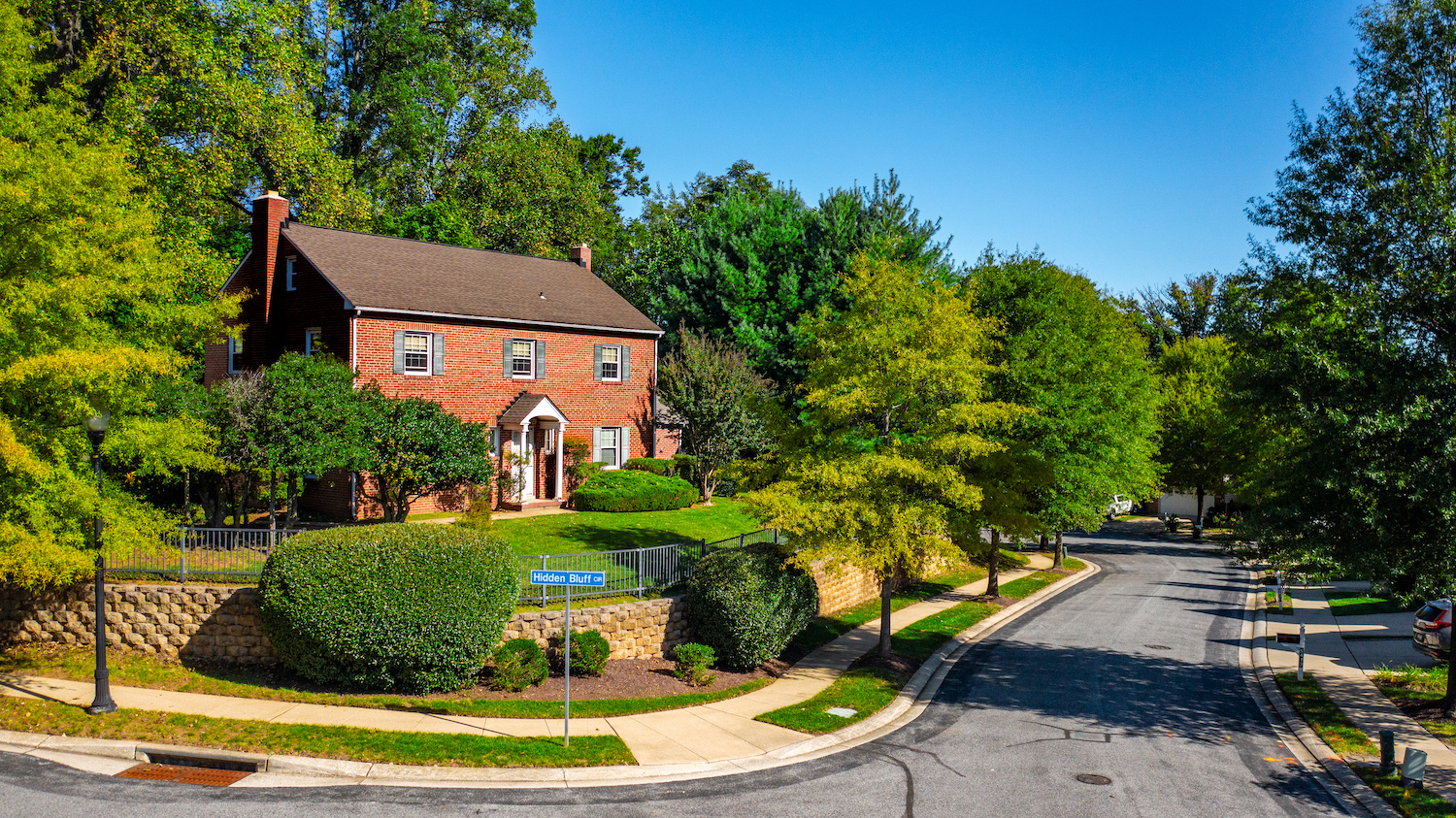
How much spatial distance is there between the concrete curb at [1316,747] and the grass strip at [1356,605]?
Result: 7809 mm

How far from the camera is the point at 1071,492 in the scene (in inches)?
1266

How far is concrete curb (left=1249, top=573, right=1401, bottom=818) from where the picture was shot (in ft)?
40.8

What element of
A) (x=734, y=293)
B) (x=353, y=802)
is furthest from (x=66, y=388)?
(x=734, y=293)

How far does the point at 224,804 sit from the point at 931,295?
16731 millimetres

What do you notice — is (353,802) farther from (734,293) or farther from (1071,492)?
(734,293)

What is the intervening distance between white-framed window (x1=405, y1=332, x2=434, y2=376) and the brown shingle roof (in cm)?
87

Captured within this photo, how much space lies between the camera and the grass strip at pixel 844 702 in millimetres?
15750

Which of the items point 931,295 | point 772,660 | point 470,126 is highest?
point 470,126

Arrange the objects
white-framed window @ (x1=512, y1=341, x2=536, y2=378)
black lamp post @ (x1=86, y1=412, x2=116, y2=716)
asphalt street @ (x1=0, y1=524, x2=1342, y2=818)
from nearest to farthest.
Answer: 1. asphalt street @ (x1=0, y1=524, x2=1342, y2=818)
2. black lamp post @ (x1=86, y1=412, x2=116, y2=716)
3. white-framed window @ (x1=512, y1=341, x2=536, y2=378)

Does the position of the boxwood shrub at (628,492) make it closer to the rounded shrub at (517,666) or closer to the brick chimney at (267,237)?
the rounded shrub at (517,666)

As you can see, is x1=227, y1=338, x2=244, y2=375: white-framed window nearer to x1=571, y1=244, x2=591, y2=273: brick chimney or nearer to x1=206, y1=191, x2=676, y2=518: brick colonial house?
x1=206, y1=191, x2=676, y2=518: brick colonial house

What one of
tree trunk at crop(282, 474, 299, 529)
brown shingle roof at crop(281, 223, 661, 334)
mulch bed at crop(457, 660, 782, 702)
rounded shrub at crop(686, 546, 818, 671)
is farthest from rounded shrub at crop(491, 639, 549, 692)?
brown shingle roof at crop(281, 223, 661, 334)

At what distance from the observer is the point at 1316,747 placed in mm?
14930

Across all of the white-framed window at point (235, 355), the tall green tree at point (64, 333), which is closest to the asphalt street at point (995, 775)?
the tall green tree at point (64, 333)
